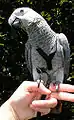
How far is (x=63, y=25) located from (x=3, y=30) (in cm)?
53

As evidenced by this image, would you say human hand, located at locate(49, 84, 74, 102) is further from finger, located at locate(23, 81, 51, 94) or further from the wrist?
the wrist

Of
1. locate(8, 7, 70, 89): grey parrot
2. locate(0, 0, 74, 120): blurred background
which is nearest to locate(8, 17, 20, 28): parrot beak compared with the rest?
locate(8, 7, 70, 89): grey parrot

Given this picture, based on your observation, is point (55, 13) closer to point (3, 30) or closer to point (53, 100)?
point (3, 30)

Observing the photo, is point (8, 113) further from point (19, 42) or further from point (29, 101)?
point (19, 42)

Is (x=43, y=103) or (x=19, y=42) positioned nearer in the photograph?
(x=43, y=103)

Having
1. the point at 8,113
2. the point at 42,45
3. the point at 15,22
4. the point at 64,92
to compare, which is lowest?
the point at 8,113

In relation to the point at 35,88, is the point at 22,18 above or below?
above

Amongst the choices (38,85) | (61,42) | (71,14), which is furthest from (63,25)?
(38,85)

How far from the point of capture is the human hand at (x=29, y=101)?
4.49 feet

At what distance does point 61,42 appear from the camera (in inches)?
74.9

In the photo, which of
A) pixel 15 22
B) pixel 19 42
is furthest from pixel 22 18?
pixel 19 42

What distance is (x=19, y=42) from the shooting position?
9.96 ft

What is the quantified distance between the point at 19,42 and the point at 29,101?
161 cm

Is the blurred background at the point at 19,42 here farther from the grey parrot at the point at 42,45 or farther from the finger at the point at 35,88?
the finger at the point at 35,88
